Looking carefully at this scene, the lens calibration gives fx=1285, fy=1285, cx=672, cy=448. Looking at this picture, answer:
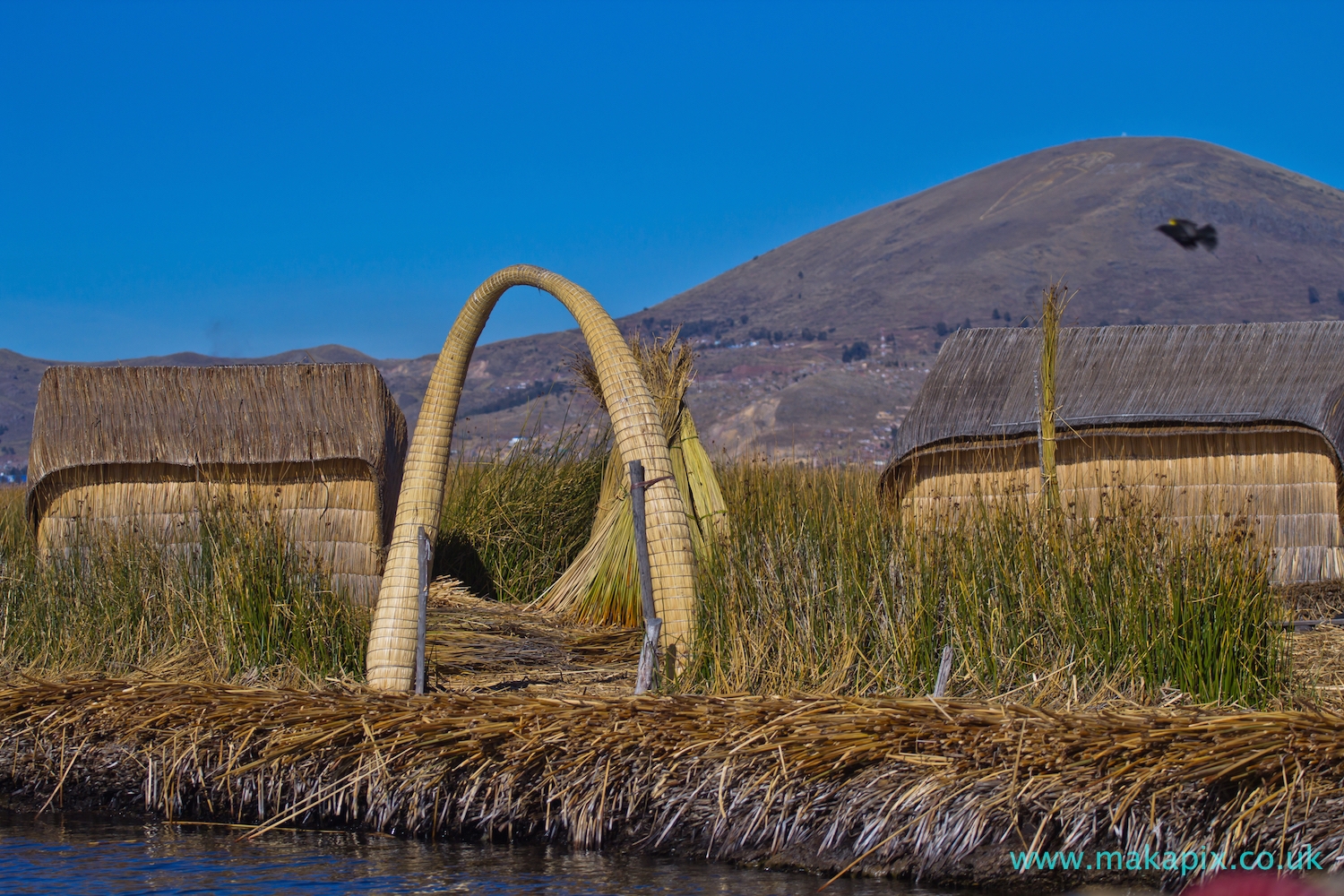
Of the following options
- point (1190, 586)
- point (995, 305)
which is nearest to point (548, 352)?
point (995, 305)

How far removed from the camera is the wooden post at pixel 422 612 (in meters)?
4.92

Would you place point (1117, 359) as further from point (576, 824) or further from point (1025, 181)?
point (1025, 181)

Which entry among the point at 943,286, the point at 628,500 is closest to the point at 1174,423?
the point at 628,500

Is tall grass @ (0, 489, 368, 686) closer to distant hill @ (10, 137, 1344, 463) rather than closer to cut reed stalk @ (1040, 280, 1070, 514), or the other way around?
cut reed stalk @ (1040, 280, 1070, 514)

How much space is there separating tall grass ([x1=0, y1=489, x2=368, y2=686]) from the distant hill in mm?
43314

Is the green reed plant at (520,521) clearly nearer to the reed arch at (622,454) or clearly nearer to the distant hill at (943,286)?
the reed arch at (622,454)

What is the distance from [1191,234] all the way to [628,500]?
3.23m

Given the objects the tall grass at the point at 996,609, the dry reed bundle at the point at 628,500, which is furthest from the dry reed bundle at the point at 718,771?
the dry reed bundle at the point at 628,500

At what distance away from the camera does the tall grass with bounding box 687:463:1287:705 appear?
14.2ft

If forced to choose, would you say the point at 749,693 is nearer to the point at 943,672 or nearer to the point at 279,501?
the point at 943,672

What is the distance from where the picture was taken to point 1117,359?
9.37 meters

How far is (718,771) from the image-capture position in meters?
3.86

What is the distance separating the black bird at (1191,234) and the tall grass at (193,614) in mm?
4473

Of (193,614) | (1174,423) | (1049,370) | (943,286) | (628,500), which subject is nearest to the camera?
(193,614)
